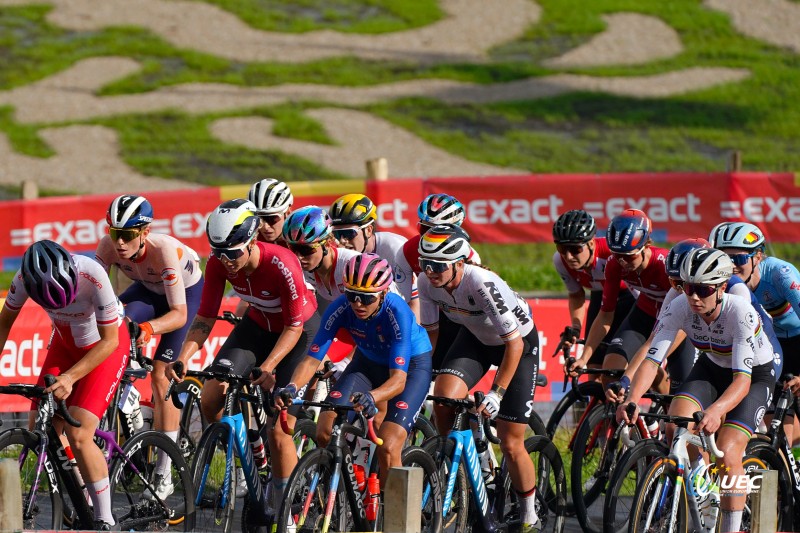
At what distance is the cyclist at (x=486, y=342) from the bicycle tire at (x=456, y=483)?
0.37 m

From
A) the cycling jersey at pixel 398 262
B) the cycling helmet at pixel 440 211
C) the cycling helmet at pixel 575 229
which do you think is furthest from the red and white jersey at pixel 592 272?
the cycling jersey at pixel 398 262

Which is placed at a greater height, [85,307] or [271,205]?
[271,205]

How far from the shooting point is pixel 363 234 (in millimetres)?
9922

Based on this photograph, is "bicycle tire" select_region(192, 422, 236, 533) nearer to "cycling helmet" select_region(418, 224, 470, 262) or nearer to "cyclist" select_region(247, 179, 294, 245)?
"cycling helmet" select_region(418, 224, 470, 262)

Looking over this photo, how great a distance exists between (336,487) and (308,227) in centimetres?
208

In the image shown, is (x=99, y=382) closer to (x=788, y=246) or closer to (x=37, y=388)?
(x=37, y=388)

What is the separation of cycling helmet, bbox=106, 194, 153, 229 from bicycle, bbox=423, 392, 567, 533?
7.91ft

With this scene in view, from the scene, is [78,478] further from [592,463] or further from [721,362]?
[721,362]

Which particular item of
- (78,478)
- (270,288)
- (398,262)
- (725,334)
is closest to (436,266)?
(270,288)

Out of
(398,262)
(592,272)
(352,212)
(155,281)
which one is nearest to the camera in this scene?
(155,281)

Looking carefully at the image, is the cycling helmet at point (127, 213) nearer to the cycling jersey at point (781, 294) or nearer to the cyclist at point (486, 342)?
the cyclist at point (486, 342)

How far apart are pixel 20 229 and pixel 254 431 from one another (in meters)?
8.04

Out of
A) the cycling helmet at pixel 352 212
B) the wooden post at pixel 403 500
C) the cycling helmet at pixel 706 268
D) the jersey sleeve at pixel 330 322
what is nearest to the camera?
the wooden post at pixel 403 500

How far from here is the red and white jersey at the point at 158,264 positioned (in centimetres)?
940
